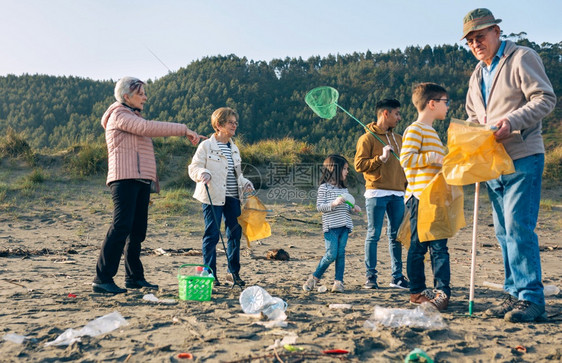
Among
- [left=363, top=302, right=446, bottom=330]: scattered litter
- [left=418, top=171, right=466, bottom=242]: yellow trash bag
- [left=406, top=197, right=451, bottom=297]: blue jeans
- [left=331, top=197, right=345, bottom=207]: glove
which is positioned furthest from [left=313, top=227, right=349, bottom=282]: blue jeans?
[left=363, top=302, right=446, bottom=330]: scattered litter

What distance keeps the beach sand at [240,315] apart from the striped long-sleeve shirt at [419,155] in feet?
3.23

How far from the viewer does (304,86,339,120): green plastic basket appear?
612cm

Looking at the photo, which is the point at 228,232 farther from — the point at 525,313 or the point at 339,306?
the point at 525,313

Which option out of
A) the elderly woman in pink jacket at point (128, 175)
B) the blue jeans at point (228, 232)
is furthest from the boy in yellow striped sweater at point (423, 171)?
the elderly woman in pink jacket at point (128, 175)

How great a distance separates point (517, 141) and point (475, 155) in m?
0.34

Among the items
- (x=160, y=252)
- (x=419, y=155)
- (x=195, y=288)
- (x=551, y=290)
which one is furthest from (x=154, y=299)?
(x=551, y=290)

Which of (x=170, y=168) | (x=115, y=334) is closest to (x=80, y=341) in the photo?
(x=115, y=334)

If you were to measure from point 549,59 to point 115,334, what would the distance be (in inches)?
1951

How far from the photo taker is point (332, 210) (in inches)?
196

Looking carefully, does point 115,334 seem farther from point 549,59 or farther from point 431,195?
point 549,59

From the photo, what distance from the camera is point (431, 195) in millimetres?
4023

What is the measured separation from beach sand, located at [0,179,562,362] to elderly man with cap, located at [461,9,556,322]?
0.89 ft

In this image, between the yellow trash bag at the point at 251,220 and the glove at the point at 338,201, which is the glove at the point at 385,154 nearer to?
the glove at the point at 338,201

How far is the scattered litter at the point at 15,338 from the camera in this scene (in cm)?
305
